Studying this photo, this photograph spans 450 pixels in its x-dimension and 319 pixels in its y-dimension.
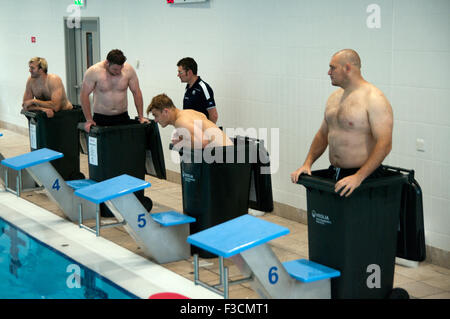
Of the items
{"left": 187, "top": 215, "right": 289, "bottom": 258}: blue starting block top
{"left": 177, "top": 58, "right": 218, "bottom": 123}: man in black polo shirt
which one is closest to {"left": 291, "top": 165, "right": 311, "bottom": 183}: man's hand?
{"left": 187, "top": 215, "right": 289, "bottom": 258}: blue starting block top

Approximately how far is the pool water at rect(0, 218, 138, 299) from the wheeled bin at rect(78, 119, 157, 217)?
100cm

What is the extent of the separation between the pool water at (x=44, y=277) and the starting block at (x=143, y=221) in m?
0.42

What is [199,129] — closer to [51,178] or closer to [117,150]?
[117,150]

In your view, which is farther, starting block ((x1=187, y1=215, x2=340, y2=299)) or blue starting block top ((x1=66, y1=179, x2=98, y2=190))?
blue starting block top ((x1=66, y1=179, x2=98, y2=190))

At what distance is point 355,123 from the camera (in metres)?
3.97

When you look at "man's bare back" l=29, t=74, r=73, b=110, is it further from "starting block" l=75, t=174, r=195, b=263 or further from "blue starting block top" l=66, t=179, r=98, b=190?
"starting block" l=75, t=174, r=195, b=263

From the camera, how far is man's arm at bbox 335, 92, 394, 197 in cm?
382

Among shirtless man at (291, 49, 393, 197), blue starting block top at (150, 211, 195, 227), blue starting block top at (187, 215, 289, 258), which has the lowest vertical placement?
blue starting block top at (150, 211, 195, 227)

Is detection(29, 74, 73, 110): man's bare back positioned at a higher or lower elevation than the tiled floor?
higher

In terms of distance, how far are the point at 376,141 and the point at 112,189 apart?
6.96ft

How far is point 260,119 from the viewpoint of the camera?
21.8 feet

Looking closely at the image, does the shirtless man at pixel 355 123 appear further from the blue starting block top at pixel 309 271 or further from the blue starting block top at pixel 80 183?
the blue starting block top at pixel 80 183

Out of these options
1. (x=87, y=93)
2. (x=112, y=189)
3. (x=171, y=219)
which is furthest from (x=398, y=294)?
(x=87, y=93)

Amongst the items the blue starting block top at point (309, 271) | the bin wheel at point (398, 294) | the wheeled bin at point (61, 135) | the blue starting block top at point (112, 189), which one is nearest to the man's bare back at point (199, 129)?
the blue starting block top at point (112, 189)
